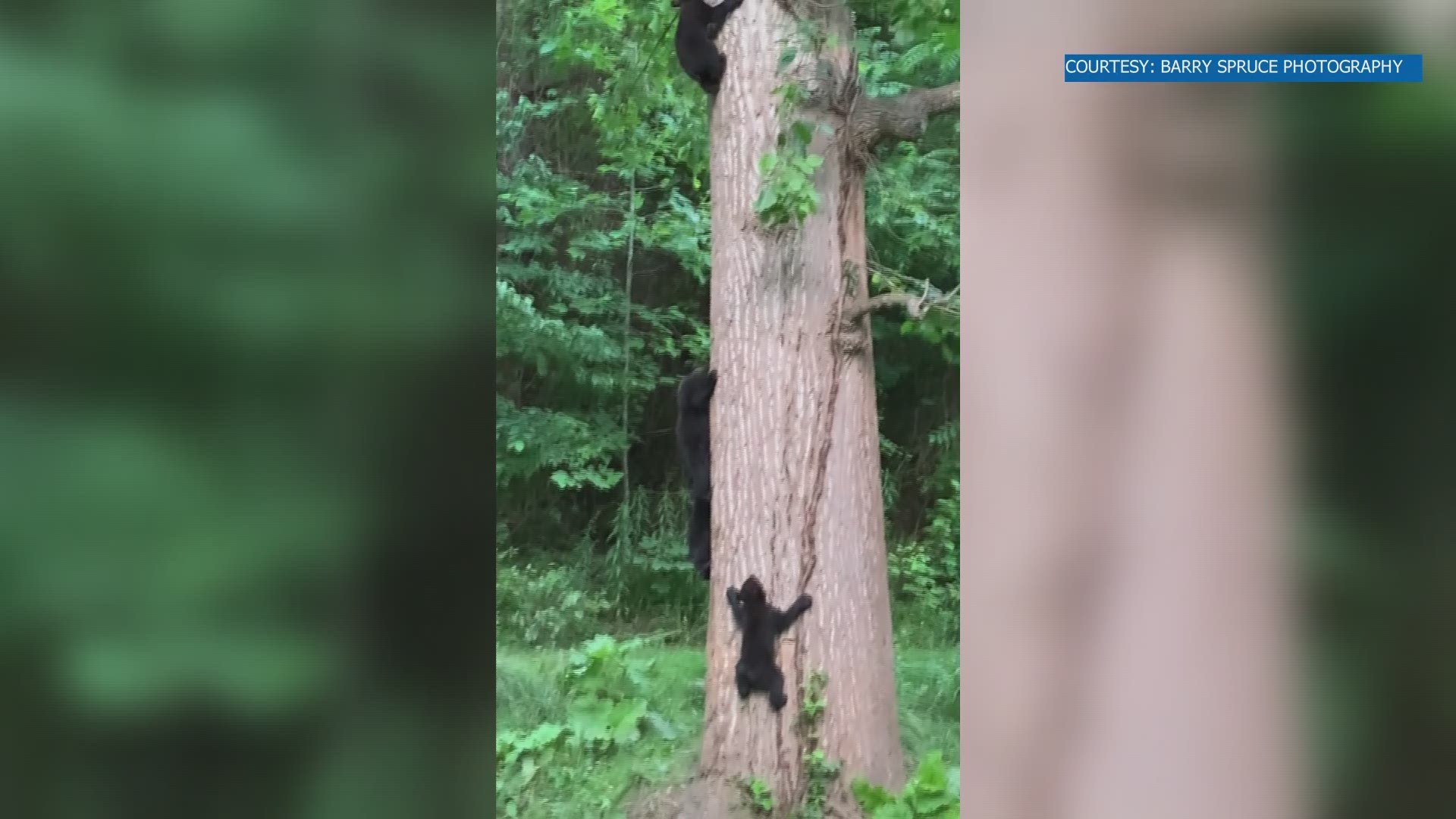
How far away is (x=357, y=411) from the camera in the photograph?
781 mm

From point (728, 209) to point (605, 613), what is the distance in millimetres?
2477

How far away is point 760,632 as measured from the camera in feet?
7.48

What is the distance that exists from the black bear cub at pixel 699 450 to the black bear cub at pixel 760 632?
15 cm

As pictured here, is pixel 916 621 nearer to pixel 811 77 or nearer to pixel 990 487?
pixel 811 77

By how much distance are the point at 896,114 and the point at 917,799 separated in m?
1.79

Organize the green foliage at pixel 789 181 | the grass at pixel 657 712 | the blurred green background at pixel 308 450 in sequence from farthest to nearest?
the grass at pixel 657 712
the green foliage at pixel 789 181
the blurred green background at pixel 308 450

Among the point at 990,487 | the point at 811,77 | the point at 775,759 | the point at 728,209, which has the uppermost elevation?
the point at 811,77

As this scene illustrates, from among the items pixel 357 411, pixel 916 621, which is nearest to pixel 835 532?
pixel 357 411

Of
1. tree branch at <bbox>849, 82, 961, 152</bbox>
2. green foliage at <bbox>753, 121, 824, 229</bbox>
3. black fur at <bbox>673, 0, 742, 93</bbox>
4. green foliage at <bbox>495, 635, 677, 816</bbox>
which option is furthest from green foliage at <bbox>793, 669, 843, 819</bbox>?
black fur at <bbox>673, 0, 742, 93</bbox>

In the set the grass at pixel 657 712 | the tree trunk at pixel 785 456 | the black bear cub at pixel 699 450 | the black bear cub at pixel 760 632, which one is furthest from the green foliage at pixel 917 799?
the black bear cub at pixel 699 450

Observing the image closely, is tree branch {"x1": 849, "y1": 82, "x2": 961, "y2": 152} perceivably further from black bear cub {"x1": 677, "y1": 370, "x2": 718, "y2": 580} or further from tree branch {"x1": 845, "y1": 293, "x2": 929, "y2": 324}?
black bear cub {"x1": 677, "y1": 370, "x2": 718, "y2": 580}

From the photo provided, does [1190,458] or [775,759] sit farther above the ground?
[1190,458]

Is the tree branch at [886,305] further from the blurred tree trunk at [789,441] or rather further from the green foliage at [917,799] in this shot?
the green foliage at [917,799]

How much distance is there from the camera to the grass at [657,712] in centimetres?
283
